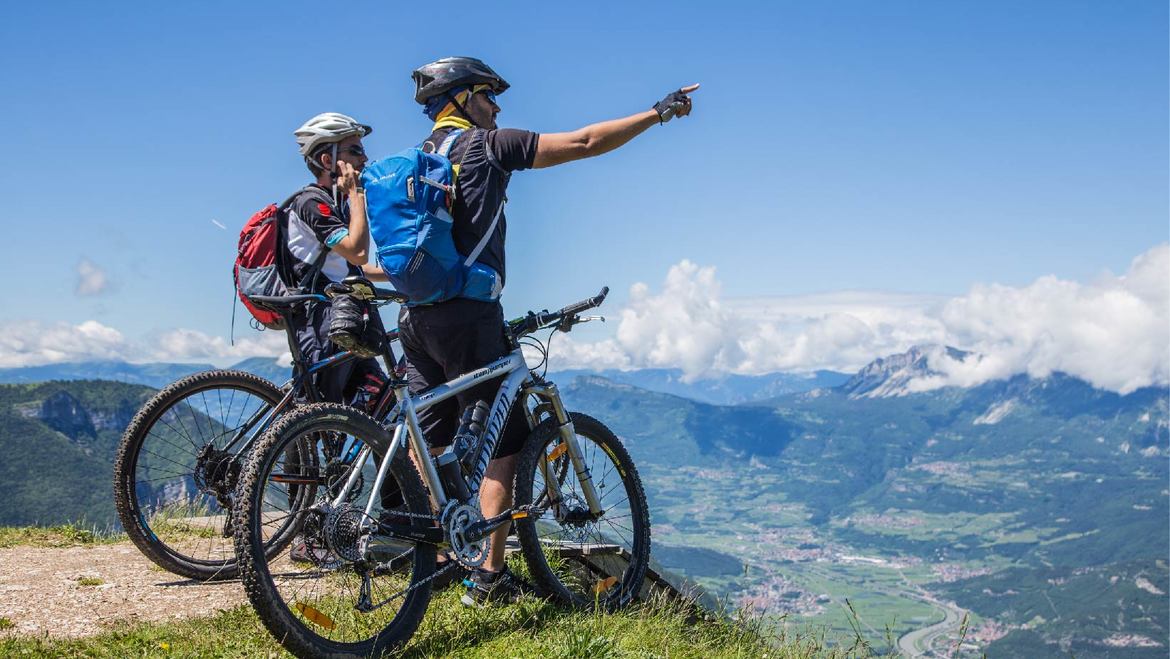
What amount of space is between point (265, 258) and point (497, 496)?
92.6 inches

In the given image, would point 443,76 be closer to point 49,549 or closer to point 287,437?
point 287,437

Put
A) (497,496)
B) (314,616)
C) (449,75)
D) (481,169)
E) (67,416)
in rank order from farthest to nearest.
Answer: (67,416) < (497,496) < (449,75) < (481,169) < (314,616)

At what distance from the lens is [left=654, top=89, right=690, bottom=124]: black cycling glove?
4828 mm

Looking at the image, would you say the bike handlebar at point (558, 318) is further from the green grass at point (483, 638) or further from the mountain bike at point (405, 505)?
the green grass at point (483, 638)

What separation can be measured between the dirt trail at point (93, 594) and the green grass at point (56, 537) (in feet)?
2.75

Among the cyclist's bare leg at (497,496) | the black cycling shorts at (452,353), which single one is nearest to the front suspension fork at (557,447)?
the black cycling shorts at (452,353)

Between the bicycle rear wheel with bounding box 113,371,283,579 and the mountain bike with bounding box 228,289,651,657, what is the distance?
494 mm

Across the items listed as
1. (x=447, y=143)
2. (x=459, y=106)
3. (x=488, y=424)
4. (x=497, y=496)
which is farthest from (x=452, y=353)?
(x=459, y=106)

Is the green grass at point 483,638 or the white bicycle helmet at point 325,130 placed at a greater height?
the white bicycle helmet at point 325,130

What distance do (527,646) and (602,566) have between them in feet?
7.70

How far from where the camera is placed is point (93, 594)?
229 inches

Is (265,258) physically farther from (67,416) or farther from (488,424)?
(67,416)

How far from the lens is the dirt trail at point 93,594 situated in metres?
5.27

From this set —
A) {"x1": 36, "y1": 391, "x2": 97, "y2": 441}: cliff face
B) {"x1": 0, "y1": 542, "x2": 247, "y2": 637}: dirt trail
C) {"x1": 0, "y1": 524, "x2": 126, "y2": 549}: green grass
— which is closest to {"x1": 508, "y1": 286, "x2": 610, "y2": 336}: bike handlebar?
{"x1": 0, "y1": 542, "x2": 247, "y2": 637}: dirt trail
